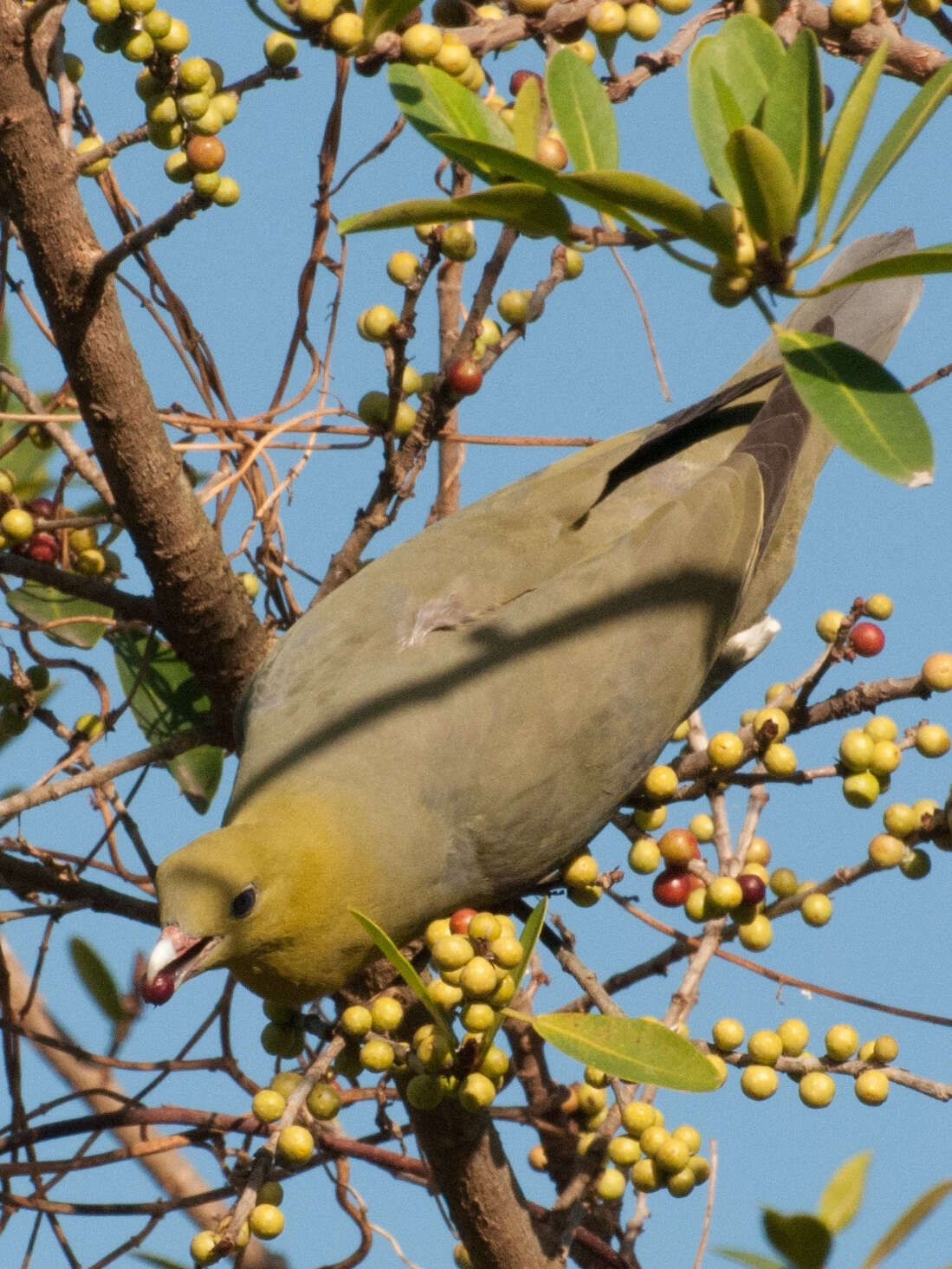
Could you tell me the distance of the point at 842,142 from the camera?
155 centimetres

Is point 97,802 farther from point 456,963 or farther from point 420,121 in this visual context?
point 420,121

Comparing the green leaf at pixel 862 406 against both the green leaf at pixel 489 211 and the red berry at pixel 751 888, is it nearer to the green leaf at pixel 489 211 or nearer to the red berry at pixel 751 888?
the green leaf at pixel 489 211

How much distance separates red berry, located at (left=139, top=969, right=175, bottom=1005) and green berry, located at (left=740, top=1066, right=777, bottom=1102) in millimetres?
918

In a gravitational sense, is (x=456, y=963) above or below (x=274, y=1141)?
above

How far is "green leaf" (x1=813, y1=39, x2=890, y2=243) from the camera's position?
5.01 feet

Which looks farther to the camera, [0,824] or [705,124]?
[0,824]

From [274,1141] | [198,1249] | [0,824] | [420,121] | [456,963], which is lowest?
[198,1249]

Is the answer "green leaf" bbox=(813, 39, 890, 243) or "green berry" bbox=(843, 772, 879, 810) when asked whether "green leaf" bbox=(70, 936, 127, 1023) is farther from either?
"green leaf" bbox=(813, 39, 890, 243)

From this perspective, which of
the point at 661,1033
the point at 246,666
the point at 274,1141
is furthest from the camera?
the point at 246,666

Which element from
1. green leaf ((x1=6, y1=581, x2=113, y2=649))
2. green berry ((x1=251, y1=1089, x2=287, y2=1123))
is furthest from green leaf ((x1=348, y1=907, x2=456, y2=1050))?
green leaf ((x1=6, y1=581, x2=113, y2=649))

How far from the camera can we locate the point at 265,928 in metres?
2.47

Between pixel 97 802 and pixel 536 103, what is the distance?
5.04 feet

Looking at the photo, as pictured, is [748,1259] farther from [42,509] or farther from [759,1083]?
[42,509]

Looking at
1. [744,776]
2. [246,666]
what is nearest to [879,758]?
[744,776]
